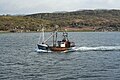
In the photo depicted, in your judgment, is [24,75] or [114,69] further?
[114,69]

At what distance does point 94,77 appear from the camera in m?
54.4

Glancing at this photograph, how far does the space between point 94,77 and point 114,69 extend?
890 centimetres

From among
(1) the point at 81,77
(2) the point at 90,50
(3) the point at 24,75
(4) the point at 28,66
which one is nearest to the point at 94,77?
(1) the point at 81,77

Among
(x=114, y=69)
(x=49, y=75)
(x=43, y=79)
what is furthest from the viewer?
(x=114, y=69)

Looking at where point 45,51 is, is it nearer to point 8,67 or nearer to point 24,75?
point 8,67

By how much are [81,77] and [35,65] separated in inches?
663

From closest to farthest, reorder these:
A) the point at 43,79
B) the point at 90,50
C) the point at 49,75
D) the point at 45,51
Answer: the point at 43,79 < the point at 49,75 < the point at 45,51 < the point at 90,50

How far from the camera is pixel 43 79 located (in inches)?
2087

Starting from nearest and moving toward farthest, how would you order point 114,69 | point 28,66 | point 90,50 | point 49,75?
point 49,75 < point 114,69 < point 28,66 < point 90,50

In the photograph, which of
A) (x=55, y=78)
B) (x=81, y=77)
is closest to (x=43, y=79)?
(x=55, y=78)

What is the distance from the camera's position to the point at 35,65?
69.6m

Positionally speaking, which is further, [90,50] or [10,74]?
[90,50]

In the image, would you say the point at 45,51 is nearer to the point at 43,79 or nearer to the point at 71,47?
the point at 71,47

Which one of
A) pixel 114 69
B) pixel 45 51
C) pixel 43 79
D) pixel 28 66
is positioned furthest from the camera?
pixel 45 51
